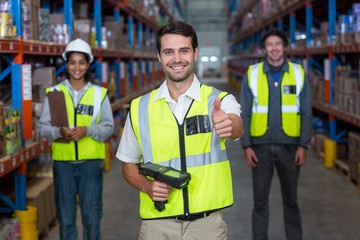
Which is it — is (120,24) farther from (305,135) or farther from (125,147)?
(125,147)

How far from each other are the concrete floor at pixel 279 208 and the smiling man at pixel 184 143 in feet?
8.53

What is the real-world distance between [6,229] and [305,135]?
2.38 m

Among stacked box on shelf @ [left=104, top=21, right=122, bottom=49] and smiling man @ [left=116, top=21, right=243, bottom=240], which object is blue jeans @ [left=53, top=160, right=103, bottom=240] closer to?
smiling man @ [left=116, top=21, right=243, bottom=240]

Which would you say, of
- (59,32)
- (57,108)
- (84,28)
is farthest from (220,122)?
(84,28)

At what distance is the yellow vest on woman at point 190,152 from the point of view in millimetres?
2484

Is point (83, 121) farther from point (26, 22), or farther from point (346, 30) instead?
point (346, 30)

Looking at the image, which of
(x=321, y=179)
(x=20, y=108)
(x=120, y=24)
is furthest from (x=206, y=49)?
(x=20, y=108)

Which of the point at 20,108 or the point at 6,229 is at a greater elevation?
the point at 20,108

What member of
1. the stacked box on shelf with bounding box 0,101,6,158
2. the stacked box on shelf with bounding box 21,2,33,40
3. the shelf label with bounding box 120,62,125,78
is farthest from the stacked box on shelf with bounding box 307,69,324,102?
the stacked box on shelf with bounding box 0,101,6,158

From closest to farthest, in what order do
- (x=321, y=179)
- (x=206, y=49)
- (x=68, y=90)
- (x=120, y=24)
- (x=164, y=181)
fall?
(x=164, y=181) < (x=68, y=90) < (x=321, y=179) < (x=120, y=24) < (x=206, y=49)

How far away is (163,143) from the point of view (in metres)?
2.51

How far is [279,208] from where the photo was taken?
5961 millimetres

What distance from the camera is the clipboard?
3.98 metres

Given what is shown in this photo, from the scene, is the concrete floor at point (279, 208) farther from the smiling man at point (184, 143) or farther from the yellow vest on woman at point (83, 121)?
the smiling man at point (184, 143)
